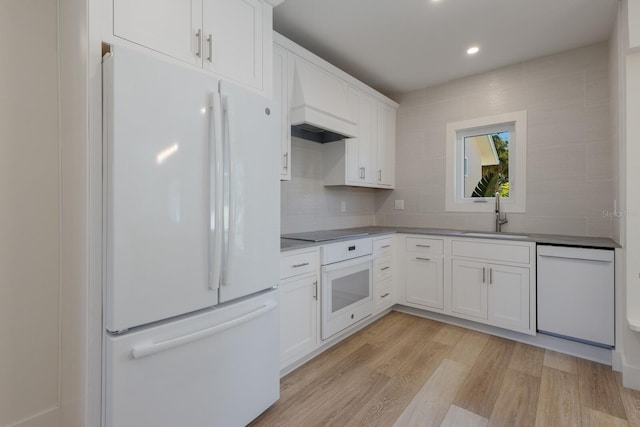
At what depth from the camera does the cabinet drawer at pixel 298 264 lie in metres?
1.92

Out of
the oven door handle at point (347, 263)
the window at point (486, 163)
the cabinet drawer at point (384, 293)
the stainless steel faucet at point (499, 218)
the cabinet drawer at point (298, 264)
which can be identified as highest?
the window at point (486, 163)

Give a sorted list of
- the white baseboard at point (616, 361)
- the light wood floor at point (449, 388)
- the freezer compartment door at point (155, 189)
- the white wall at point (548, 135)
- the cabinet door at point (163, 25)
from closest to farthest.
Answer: the freezer compartment door at point (155, 189) < the cabinet door at point (163, 25) < the light wood floor at point (449, 388) < the white baseboard at point (616, 361) < the white wall at point (548, 135)

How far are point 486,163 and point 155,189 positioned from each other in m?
3.28

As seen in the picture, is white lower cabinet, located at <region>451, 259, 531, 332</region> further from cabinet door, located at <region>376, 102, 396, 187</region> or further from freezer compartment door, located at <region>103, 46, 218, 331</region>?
freezer compartment door, located at <region>103, 46, 218, 331</region>

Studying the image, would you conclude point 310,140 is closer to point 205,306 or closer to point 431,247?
point 431,247

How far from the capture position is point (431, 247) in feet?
9.59

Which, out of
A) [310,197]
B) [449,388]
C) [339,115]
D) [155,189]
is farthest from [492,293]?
[155,189]

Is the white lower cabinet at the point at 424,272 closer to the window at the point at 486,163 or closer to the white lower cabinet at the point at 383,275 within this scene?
the white lower cabinet at the point at 383,275

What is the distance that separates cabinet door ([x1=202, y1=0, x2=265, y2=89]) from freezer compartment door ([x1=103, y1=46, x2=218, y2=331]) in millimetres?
279

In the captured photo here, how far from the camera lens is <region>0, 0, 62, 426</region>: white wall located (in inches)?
53.1

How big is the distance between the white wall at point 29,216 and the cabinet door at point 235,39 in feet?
2.43

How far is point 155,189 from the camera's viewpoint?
3.80 feet

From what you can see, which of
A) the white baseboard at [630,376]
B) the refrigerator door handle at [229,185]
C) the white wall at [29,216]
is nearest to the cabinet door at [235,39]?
the refrigerator door handle at [229,185]

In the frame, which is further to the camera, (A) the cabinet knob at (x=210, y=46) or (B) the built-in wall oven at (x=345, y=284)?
(B) the built-in wall oven at (x=345, y=284)
